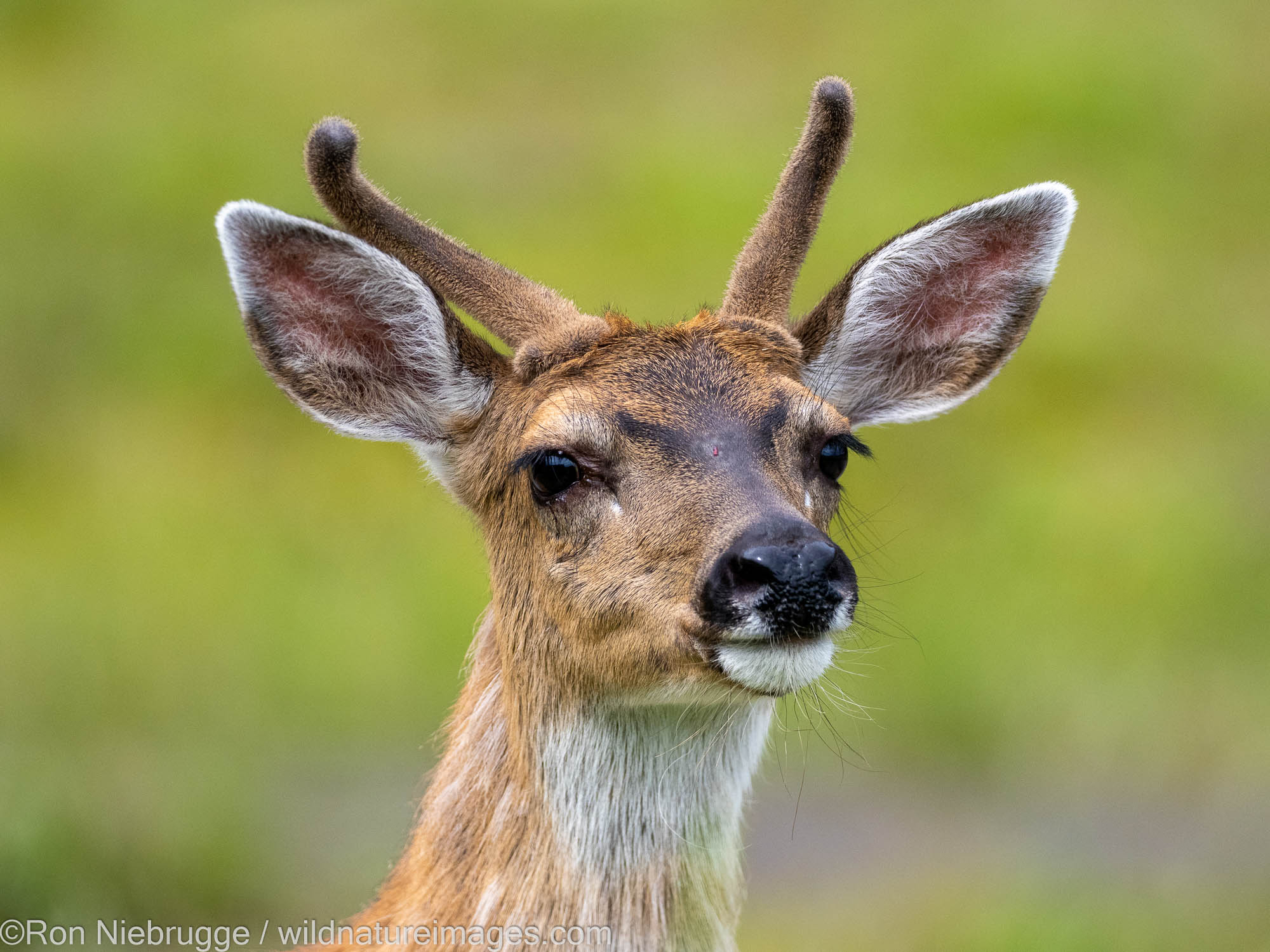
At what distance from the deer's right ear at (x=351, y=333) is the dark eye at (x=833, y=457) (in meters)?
1.07

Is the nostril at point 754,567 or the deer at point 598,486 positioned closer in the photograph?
the nostril at point 754,567

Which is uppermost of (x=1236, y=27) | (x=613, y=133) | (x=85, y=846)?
(x=1236, y=27)

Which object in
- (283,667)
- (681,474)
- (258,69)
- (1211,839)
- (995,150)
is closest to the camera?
(681,474)

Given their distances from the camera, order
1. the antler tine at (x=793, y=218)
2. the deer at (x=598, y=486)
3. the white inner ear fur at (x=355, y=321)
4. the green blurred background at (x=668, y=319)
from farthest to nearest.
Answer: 1. the green blurred background at (x=668, y=319)
2. the antler tine at (x=793, y=218)
3. the white inner ear fur at (x=355, y=321)
4. the deer at (x=598, y=486)

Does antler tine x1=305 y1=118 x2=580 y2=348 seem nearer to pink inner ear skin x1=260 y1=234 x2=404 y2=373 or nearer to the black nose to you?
pink inner ear skin x1=260 y1=234 x2=404 y2=373

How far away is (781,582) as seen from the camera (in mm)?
4109

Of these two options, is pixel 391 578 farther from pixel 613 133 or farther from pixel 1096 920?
pixel 613 133

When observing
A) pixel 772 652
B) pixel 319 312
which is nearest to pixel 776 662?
pixel 772 652

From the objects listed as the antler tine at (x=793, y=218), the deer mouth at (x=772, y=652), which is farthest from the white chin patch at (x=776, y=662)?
the antler tine at (x=793, y=218)

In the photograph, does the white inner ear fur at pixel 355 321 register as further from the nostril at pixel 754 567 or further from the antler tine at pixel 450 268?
the nostril at pixel 754 567

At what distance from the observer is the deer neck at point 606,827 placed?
4.78 m

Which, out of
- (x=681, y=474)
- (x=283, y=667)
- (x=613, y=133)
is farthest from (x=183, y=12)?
(x=681, y=474)

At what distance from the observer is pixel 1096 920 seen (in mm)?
8586

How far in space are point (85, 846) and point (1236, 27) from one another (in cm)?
1556
